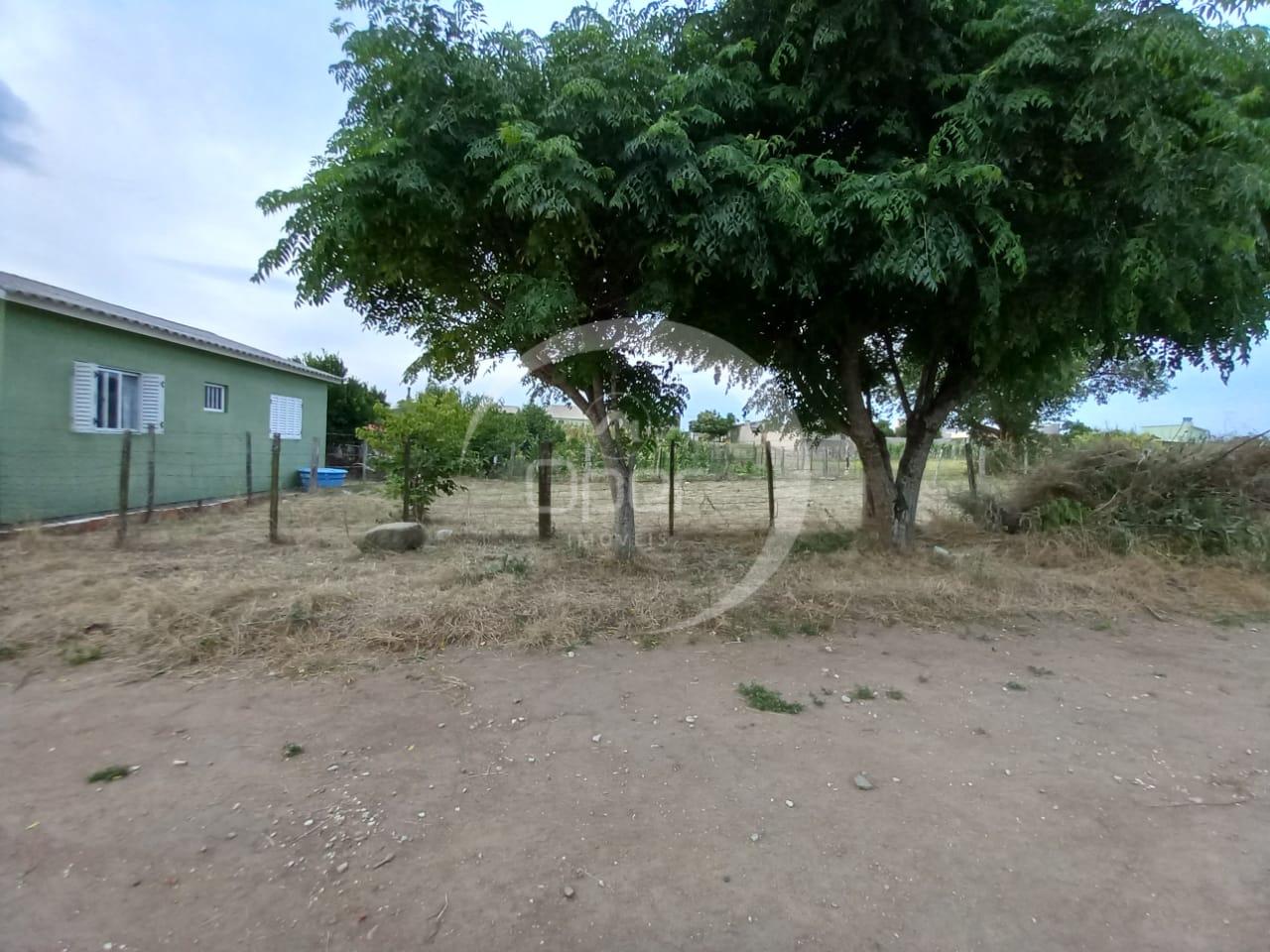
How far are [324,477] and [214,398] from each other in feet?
12.1

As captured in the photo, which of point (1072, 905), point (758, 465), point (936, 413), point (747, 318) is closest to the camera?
point (1072, 905)

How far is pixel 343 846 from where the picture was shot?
2.40 metres

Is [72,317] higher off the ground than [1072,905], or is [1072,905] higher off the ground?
[72,317]

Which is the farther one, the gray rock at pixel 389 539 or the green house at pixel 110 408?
the green house at pixel 110 408

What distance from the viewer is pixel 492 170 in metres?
5.00

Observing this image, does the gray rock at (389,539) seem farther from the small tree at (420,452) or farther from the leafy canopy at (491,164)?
the leafy canopy at (491,164)

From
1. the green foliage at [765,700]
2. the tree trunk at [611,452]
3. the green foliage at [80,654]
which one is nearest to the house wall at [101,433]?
the green foliage at [80,654]

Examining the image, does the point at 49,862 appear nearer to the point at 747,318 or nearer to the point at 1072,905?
the point at 1072,905

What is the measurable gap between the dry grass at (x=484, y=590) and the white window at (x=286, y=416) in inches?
226

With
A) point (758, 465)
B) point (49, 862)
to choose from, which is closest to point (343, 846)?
point (49, 862)

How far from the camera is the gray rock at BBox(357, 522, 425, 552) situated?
24.4 feet

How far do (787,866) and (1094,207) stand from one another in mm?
5516

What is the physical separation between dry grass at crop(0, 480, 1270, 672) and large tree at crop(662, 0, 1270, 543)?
241 centimetres

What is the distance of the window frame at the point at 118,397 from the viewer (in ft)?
32.4
